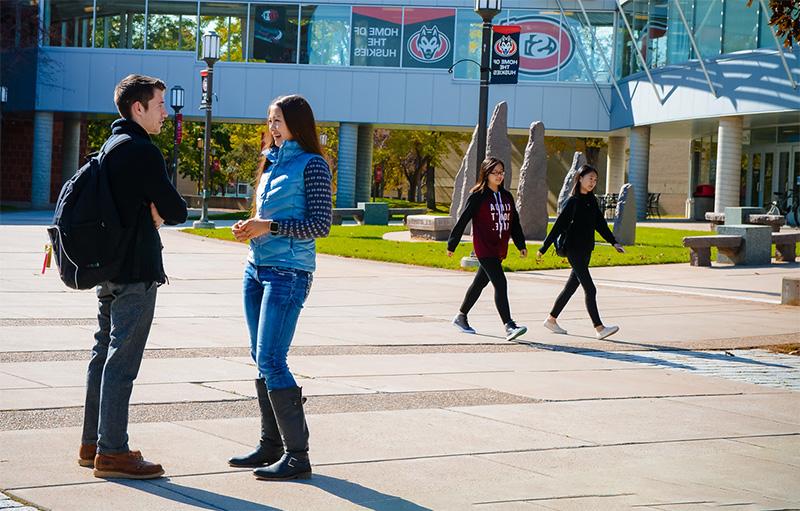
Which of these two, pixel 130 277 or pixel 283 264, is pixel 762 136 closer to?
pixel 283 264

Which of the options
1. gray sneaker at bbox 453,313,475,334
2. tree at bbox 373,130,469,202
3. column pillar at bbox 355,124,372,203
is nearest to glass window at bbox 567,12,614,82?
column pillar at bbox 355,124,372,203

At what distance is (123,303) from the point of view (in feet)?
19.0

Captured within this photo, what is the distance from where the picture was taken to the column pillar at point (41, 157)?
161 ft

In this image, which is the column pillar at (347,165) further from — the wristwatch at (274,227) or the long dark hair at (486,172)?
the wristwatch at (274,227)

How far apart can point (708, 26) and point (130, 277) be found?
109 ft

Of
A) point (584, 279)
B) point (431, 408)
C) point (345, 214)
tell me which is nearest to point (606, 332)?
point (584, 279)

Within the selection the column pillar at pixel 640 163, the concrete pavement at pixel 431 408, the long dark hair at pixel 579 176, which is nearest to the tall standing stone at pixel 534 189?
the concrete pavement at pixel 431 408

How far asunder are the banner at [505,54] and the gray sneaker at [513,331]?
30.4ft

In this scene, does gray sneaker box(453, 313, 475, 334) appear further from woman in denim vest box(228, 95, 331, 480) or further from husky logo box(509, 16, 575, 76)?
husky logo box(509, 16, 575, 76)

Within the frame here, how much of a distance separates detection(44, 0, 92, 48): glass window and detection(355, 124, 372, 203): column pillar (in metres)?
11.2

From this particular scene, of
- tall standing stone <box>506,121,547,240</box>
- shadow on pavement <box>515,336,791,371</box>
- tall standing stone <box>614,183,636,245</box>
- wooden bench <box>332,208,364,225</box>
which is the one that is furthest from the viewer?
wooden bench <box>332,208,364,225</box>

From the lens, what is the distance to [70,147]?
51.9m

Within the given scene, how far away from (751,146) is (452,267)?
2680 centimetres

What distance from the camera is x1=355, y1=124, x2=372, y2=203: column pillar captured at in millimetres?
49441
